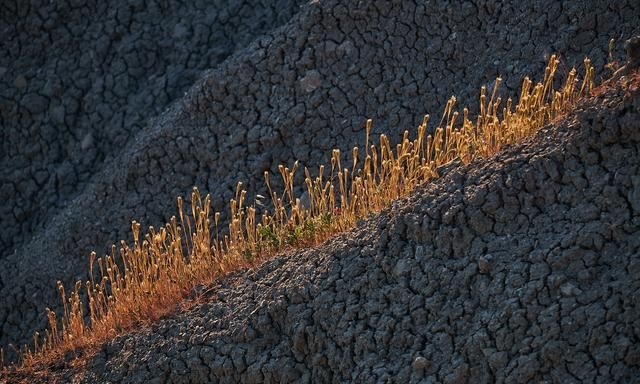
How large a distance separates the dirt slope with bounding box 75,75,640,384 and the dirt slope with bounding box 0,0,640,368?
1.66m

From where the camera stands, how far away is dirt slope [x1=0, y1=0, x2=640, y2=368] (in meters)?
7.80

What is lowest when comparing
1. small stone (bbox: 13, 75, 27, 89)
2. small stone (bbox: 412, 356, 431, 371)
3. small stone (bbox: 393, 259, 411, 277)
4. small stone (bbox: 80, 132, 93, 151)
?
small stone (bbox: 412, 356, 431, 371)

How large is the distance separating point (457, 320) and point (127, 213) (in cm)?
387

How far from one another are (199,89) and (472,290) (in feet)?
13.1

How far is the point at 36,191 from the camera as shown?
960 centimetres

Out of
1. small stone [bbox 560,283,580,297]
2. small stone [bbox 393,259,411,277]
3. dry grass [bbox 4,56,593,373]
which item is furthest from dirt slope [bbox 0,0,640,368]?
small stone [bbox 560,283,580,297]

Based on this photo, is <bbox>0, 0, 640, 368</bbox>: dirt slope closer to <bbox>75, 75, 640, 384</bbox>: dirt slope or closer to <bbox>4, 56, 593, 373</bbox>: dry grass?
<bbox>4, 56, 593, 373</bbox>: dry grass

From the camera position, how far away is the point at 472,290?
5500mm

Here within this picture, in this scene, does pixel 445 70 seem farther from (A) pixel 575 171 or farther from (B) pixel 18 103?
(B) pixel 18 103

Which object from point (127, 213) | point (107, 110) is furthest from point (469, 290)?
point (107, 110)

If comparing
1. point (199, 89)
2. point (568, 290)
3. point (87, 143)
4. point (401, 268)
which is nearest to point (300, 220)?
point (401, 268)

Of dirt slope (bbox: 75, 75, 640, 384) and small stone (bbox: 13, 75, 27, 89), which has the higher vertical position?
small stone (bbox: 13, 75, 27, 89)

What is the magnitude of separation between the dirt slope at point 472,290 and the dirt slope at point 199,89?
1656 millimetres

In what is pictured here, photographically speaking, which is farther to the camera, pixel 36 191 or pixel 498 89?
pixel 36 191
